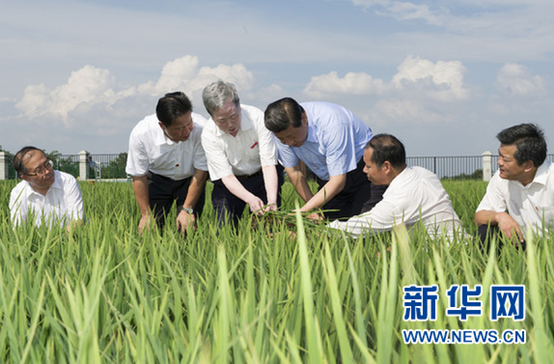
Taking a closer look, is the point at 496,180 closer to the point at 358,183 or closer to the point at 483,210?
the point at 483,210

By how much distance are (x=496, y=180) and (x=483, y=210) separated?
21 cm

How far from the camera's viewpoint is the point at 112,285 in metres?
1.73

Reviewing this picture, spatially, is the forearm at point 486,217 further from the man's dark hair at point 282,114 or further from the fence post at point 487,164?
the fence post at point 487,164

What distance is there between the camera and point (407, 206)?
2842mm

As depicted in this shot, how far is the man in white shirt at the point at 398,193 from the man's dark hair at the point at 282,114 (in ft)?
1.67

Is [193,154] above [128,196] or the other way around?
above

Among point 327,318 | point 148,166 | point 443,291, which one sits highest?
point 148,166

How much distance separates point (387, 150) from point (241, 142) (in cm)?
122

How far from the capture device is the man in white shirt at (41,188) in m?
3.57

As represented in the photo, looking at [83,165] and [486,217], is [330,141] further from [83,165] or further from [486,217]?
[83,165]

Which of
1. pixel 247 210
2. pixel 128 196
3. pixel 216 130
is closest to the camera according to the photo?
pixel 216 130


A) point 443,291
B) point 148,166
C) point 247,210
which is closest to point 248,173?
point 247,210

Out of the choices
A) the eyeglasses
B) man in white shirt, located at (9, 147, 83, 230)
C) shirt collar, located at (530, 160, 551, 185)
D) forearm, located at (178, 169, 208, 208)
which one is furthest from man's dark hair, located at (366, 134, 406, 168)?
the eyeglasses

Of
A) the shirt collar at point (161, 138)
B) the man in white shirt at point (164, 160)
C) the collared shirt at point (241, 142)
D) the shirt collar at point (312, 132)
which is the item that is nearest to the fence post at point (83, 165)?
the man in white shirt at point (164, 160)
